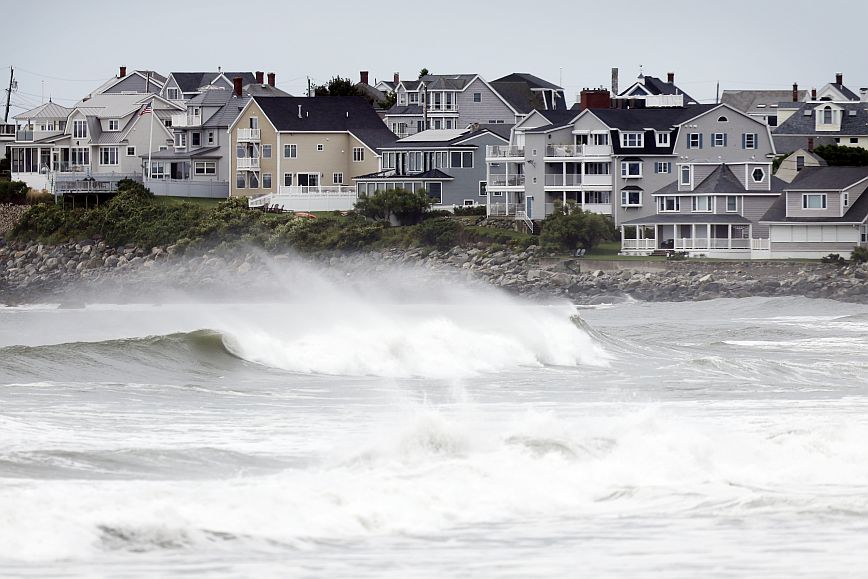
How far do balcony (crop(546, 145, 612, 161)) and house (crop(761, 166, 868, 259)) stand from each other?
937cm

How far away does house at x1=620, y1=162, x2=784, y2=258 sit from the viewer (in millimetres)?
65312

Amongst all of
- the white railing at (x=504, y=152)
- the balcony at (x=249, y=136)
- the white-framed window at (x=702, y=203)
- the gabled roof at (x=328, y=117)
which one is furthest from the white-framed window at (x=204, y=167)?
the white-framed window at (x=702, y=203)

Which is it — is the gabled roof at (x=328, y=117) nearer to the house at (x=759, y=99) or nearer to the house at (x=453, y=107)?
the house at (x=453, y=107)

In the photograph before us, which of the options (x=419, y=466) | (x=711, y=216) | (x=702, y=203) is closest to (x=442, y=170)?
(x=702, y=203)

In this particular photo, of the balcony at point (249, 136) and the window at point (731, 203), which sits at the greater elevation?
the balcony at point (249, 136)

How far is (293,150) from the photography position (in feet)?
269

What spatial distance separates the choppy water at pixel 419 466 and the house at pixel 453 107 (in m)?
64.7

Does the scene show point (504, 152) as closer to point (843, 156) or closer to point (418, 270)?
point (418, 270)

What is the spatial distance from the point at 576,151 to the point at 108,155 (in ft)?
100

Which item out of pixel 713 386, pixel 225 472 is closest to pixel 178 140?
pixel 713 386

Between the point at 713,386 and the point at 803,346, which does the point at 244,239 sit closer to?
the point at 803,346

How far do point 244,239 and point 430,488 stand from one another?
58.2m

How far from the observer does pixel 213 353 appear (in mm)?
30328

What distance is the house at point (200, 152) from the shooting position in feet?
271
